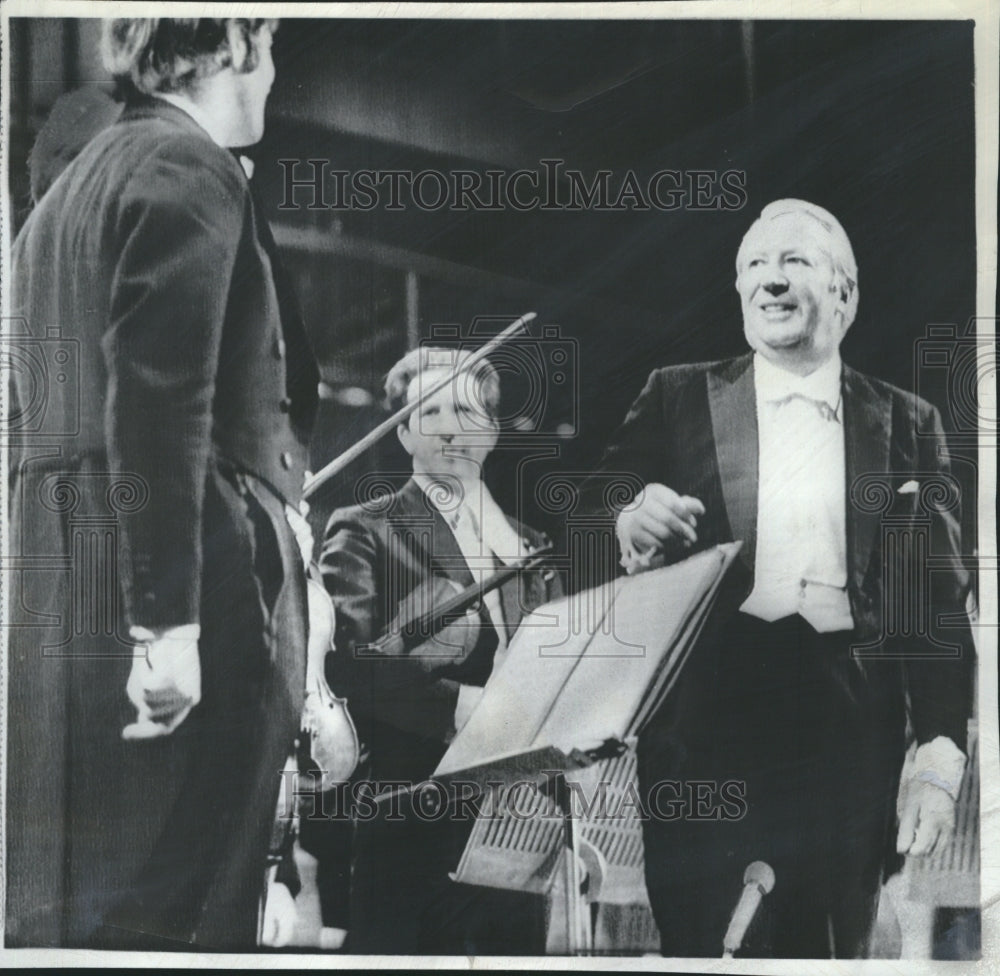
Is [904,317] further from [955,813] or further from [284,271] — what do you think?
[284,271]

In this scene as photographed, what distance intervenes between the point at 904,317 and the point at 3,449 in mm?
2066

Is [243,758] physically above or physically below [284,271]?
below

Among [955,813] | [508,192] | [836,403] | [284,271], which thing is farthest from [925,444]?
[284,271]

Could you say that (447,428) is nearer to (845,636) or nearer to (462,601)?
(462,601)

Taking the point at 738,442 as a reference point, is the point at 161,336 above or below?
above

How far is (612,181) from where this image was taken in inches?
81.5

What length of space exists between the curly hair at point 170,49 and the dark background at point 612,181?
0.11 metres

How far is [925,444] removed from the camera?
6.82 feet

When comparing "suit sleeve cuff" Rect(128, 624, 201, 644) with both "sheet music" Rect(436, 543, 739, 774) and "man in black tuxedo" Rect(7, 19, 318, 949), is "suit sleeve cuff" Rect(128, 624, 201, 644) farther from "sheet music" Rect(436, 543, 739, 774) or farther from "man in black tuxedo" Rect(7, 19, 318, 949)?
"sheet music" Rect(436, 543, 739, 774)

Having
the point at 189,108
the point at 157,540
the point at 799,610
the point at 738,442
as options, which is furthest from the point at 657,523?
the point at 189,108

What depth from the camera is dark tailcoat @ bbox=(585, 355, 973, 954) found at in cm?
204

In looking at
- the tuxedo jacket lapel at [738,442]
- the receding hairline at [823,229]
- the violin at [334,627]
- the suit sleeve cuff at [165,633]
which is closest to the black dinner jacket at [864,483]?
the tuxedo jacket lapel at [738,442]

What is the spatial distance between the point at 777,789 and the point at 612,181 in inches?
55.8

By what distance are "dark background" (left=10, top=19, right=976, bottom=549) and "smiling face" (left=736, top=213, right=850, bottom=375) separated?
38 millimetres
